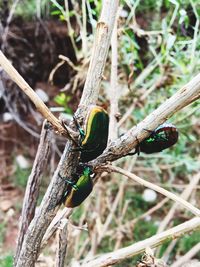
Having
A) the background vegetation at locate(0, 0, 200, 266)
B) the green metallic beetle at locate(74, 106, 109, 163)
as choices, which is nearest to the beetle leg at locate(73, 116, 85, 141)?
the green metallic beetle at locate(74, 106, 109, 163)

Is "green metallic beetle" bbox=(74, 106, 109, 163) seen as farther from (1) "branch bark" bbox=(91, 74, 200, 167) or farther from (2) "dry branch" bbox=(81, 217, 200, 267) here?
(2) "dry branch" bbox=(81, 217, 200, 267)

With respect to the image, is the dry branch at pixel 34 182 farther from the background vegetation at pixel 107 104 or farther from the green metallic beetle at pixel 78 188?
the background vegetation at pixel 107 104

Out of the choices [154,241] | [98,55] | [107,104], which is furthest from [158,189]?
[107,104]

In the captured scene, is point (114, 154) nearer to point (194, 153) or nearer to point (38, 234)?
point (38, 234)

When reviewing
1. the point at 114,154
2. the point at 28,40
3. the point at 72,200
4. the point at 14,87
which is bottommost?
the point at 14,87

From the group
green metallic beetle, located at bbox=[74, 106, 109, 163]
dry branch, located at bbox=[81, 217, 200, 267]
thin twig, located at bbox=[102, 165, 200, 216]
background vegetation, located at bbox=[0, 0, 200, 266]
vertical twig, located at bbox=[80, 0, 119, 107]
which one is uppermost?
vertical twig, located at bbox=[80, 0, 119, 107]

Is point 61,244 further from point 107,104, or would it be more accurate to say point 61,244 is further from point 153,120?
point 107,104

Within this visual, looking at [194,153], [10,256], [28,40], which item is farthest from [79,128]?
[28,40]

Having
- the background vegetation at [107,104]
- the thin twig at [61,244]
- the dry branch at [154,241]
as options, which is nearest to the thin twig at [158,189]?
the dry branch at [154,241]

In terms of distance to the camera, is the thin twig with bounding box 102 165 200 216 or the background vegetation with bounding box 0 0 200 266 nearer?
the thin twig with bounding box 102 165 200 216
